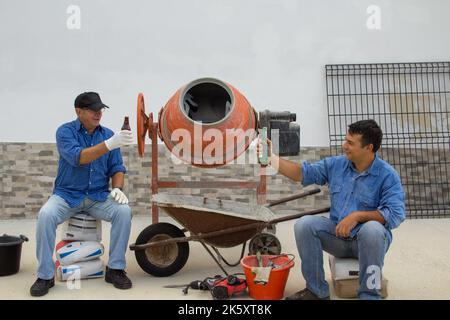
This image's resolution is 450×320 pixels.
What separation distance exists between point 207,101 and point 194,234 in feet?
2.77

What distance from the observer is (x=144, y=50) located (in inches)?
222

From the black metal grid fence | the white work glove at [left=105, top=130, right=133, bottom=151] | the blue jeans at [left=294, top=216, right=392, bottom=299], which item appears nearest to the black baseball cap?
the white work glove at [left=105, top=130, right=133, bottom=151]

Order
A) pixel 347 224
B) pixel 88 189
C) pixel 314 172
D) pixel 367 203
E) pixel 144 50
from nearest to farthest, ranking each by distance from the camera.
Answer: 1. pixel 347 224
2. pixel 367 203
3. pixel 314 172
4. pixel 88 189
5. pixel 144 50

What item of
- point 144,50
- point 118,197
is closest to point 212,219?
point 118,197

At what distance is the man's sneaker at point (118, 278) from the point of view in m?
3.39

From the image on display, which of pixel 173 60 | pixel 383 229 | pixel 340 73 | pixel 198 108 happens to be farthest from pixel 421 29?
pixel 383 229

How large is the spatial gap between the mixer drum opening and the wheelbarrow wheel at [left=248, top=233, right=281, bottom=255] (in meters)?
0.80

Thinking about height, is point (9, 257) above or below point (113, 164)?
below

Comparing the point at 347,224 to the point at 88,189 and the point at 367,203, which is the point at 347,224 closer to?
the point at 367,203

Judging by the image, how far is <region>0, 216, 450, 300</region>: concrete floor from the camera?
327cm

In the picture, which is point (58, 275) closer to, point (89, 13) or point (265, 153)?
point (265, 153)

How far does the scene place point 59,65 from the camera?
18.4ft

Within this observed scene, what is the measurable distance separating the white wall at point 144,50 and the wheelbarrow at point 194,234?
2.07m

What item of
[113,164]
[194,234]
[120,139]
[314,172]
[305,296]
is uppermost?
[120,139]
